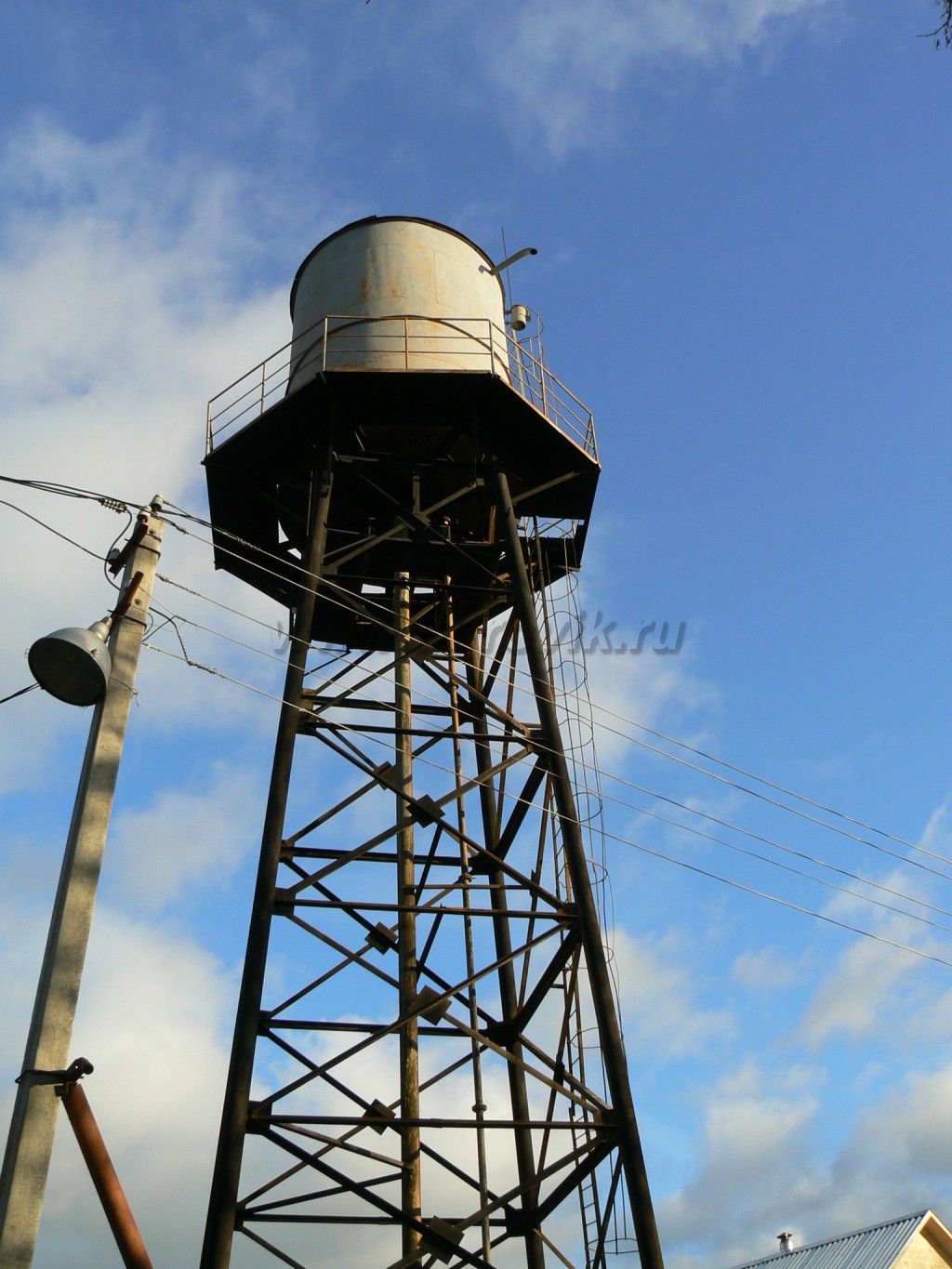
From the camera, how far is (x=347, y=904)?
10.2 meters

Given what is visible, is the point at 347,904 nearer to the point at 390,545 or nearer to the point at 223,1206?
the point at 223,1206

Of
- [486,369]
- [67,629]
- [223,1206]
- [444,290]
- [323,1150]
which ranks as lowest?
[223,1206]

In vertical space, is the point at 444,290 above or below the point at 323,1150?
above

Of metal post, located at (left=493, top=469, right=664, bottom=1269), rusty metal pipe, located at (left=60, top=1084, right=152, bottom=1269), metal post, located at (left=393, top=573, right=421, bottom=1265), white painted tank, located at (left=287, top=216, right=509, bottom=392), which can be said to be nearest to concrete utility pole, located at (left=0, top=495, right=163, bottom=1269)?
rusty metal pipe, located at (left=60, top=1084, right=152, bottom=1269)

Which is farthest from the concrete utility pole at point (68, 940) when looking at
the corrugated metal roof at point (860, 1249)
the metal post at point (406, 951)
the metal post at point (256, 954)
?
the corrugated metal roof at point (860, 1249)

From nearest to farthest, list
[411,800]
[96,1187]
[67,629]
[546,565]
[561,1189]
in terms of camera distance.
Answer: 1. [96,1187]
2. [67,629]
3. [561,1189]
4. [411,800]
5. [546,565]

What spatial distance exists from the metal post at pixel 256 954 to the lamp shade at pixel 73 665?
3.65 m

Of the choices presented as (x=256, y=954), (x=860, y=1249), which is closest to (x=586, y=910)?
(x=256, y=954)

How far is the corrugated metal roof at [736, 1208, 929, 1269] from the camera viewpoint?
851 inches

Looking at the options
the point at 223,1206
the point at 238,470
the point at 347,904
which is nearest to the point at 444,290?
the point at 238,470

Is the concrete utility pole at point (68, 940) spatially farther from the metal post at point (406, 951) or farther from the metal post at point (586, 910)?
the metal post at point (586, 910)

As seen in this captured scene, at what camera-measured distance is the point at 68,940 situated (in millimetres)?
5891

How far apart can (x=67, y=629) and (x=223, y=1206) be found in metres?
4.54

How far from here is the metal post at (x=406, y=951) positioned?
10195mm
